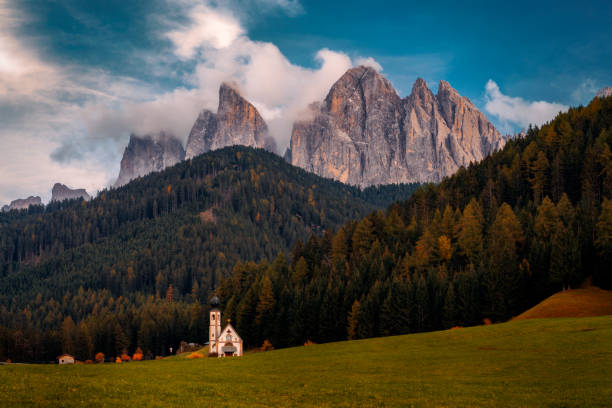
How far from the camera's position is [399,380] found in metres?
32.4

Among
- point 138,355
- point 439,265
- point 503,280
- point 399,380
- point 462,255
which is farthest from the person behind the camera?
point 138,355

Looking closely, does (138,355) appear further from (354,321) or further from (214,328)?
(354,321)

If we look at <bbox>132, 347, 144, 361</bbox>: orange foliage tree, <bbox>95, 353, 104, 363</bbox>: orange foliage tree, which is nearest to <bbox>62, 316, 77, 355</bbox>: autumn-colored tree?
<bbox>95, 353, 104, 363</bbox>: orange foliage tree

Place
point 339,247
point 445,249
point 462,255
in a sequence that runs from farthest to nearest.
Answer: point 339,247 → point 462,255 → point 445,249

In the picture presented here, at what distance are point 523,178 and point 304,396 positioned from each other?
115m

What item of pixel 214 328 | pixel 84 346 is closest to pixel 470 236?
pixel 214 328

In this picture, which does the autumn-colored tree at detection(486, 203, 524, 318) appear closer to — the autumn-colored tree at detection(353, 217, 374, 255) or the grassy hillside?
the grassy hillside

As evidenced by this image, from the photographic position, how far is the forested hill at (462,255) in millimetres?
77312

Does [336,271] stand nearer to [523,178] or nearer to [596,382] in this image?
[523,178]

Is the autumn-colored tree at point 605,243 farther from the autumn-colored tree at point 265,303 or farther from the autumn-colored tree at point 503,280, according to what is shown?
the autumn-colored tree at point 265,303

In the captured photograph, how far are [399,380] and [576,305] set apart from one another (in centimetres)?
4383

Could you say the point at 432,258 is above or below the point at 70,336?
above

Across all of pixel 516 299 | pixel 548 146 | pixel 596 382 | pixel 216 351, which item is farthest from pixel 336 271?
pixel 596 382

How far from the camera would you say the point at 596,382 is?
2734cm
